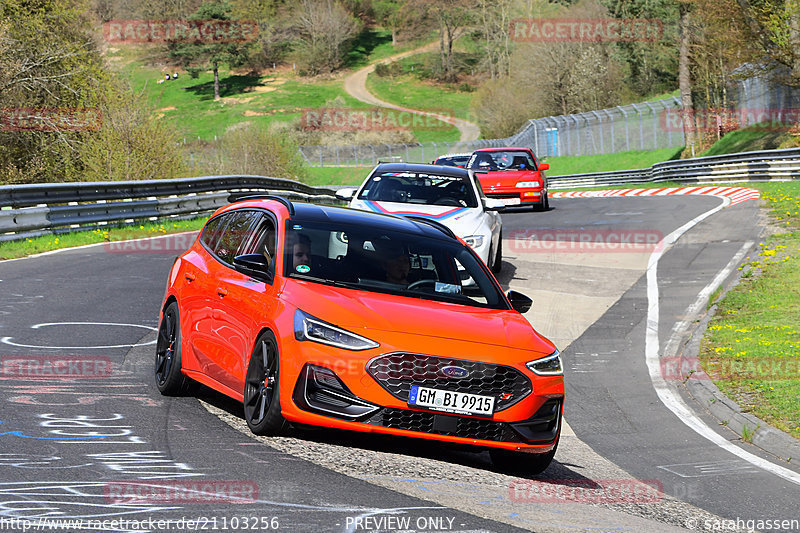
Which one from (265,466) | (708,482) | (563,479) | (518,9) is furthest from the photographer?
(518,9)

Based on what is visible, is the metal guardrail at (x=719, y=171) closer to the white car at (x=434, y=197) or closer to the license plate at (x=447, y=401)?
the white car at (x=434, y=197)

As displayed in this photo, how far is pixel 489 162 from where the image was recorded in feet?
97.0

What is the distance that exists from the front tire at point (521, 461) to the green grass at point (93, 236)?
1258 cm

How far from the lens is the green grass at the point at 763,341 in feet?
33.1

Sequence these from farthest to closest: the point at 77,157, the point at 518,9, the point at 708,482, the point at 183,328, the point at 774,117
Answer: the point at 518,9 → the point at 774,117 → the point at 77,157 → the point at 183,328 → the point at 708,482

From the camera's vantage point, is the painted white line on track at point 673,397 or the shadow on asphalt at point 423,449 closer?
the shadow on asphalt at point 423,449

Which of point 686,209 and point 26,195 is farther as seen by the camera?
point 686,209

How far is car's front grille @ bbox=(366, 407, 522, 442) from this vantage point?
6.47 m

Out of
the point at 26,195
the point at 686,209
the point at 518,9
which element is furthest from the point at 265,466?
the point at 518,9

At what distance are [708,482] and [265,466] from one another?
136 inches

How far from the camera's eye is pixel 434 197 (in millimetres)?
15680

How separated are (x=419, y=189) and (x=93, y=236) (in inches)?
346

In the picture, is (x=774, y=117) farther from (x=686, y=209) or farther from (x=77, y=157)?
(x=77, y=157)

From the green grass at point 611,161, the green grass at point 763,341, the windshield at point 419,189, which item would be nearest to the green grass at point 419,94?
the green grass at point 611,161
